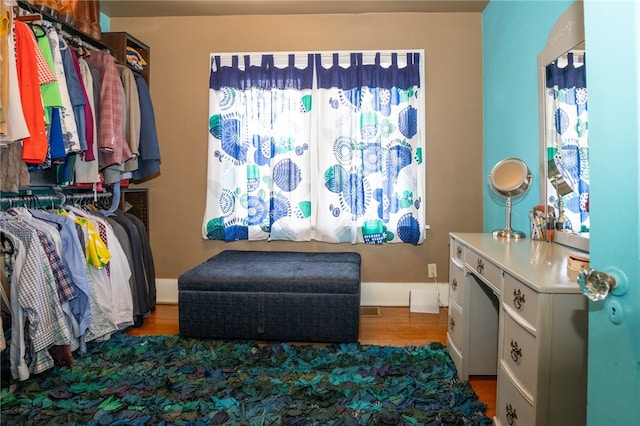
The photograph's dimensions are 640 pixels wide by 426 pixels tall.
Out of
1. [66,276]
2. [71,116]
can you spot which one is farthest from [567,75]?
[66,276]

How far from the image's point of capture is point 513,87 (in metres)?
2.75

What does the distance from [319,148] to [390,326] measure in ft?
5.13

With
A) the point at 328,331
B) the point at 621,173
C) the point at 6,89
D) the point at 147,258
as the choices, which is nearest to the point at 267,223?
the point at 147,258

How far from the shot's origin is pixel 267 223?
345 cm

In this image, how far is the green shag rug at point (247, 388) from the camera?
1.79 m

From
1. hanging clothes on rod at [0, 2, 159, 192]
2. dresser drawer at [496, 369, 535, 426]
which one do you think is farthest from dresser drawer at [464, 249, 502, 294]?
hanging clothes on rod at [0, 2, 159, 192]

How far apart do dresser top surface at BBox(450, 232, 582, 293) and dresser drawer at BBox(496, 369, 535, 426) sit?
0.42 metres

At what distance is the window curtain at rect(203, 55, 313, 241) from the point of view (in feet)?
11.2

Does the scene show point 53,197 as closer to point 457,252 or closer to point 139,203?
point 139,203

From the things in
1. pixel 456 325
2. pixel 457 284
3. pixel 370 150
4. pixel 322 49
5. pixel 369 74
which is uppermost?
pixel 322 49

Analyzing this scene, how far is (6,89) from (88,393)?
1.54 metres

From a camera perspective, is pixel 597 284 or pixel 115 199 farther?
pixel 115 199

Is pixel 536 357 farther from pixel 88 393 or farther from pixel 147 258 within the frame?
pixel 147 258

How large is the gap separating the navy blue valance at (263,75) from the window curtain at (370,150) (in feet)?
0.46
